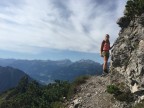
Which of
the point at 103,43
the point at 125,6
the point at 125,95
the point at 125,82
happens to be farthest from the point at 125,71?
the point at 125,6

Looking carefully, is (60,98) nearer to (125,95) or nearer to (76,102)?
(76,102)

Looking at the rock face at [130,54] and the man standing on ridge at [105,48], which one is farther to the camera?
the man standing on ridge at [105,48]

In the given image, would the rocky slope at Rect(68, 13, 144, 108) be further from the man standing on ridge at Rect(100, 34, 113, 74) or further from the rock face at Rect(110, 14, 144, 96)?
the man standing on ridge at Rect(100, 34, 113, 74)

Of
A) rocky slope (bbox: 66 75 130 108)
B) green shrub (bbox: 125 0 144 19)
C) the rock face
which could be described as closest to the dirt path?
rocky slope (bbox: 66 75 130 108)

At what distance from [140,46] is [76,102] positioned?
281 inches

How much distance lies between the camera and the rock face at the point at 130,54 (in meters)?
19.4

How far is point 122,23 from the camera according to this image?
84.6 ft

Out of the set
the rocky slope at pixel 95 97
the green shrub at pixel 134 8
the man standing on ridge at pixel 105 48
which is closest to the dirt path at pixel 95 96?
the rocky slope at pixel 95 97

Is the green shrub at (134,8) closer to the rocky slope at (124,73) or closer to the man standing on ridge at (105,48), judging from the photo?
the rocky slope at (124,73)

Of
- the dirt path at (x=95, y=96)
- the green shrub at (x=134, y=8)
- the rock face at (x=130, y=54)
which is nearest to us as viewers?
the rock face at (x=130, y=54)

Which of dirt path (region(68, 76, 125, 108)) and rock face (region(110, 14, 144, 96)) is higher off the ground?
rock face (region(110, 14, 144, 96))

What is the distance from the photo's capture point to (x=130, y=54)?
21.9 meters

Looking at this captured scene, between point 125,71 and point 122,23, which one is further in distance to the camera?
point 122,23

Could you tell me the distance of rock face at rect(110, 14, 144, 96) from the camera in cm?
1944
